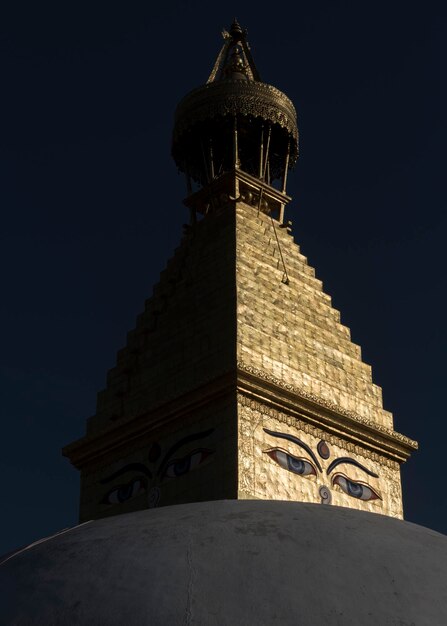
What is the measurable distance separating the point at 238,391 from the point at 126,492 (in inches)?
112

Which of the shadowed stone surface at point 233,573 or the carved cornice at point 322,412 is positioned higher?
the carved cornice at point 322,412

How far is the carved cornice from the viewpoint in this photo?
58.7 feet

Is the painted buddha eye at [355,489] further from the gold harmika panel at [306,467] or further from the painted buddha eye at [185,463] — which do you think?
the painted buddha eye at [185,463]

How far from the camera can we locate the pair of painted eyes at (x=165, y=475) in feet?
58.5

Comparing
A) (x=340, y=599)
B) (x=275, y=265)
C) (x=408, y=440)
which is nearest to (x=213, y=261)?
(x=275, y=265)

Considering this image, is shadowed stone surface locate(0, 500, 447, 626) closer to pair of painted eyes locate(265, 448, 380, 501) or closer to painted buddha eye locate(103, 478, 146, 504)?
pair of painted eyes locate(265, 448, 380, 501)

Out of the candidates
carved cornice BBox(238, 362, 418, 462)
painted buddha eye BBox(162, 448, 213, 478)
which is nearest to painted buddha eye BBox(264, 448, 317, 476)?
carved cornice BBox(238, 362, 418, 462)

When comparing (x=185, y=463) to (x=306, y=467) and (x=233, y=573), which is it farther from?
(x=233, y=573)

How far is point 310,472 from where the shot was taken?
18.0 meters

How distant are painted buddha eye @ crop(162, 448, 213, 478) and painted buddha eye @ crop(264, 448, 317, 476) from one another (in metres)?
0.99

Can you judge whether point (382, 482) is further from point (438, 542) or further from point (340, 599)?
point (340, 599)

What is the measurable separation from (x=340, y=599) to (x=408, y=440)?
11.1 m

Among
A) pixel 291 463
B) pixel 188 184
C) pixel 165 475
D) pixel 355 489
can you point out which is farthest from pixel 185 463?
pixel 188 184

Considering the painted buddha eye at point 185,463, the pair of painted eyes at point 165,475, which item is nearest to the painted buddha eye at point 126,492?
the pair of painted eyes at point 165,475
